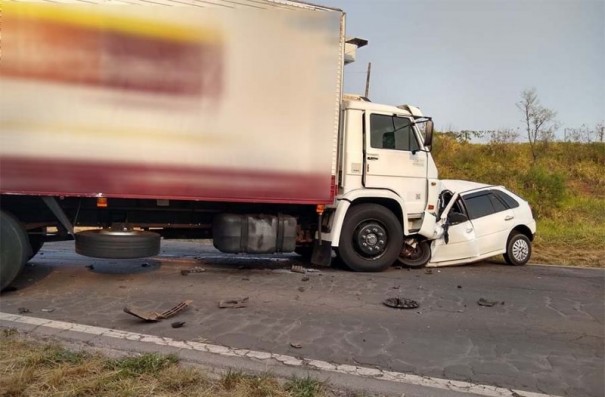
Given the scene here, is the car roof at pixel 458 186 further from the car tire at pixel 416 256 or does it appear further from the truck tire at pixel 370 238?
the truck tire at pixel 370 238

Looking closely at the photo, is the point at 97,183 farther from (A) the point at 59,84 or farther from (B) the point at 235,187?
(B) the point at 235,187

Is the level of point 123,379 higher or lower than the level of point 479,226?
lower

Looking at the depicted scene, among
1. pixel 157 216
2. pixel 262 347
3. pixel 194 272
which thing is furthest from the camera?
pixel 194 272

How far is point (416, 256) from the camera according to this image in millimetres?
8266

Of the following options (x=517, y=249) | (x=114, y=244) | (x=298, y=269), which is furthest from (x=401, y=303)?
(x=517, y=249)

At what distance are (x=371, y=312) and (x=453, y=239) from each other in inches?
138

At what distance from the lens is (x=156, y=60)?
19.9 ft

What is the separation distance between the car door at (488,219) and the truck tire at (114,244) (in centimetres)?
533

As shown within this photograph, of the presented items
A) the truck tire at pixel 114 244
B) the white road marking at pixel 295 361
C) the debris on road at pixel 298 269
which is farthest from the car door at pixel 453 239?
the white road marking at pixel 295 361

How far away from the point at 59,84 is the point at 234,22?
7.41 feet

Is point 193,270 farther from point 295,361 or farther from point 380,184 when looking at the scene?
point 295,361

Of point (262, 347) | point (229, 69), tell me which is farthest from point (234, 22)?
point (262, 347)

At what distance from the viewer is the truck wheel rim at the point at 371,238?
753cm

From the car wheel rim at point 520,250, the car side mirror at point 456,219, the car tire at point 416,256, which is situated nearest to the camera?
the car tire at point 416,256
